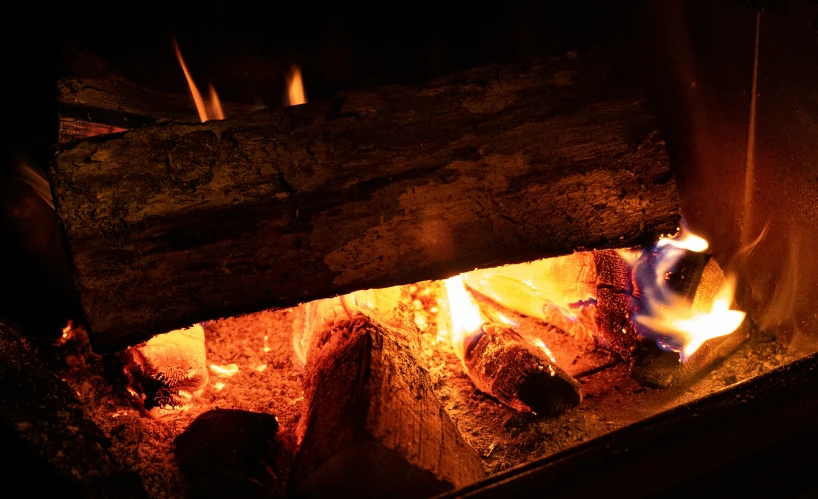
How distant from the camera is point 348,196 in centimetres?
167

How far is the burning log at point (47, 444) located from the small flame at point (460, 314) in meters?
1.22

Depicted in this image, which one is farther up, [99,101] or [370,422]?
[99,101]

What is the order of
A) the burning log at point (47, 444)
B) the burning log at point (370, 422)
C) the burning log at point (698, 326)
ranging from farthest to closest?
the burning log at point (698, 326) → the burning log at point (370, 422) → the burning log at point (47, 444)

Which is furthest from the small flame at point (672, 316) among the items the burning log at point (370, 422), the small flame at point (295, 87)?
the small flame at point (295, 87)

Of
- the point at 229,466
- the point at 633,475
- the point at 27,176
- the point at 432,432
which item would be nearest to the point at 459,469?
the point at 432,432

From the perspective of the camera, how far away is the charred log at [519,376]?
181 cm

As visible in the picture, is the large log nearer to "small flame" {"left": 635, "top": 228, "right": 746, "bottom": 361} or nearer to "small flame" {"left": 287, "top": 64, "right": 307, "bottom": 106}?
"small flame" {"left": 635, "top": 228, "right": 746, "bottom": 361}

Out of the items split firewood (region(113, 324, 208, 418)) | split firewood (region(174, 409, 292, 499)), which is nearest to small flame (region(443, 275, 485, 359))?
split firewood (region(174, 409, 292, 499))

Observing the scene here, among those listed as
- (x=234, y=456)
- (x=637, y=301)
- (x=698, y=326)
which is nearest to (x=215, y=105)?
(x=234, y=456)

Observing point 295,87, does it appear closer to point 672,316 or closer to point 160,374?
point 160,374

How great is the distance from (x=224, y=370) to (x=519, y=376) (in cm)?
118

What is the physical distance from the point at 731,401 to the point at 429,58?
1.97 m

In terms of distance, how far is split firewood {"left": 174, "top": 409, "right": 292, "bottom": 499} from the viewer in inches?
59.7

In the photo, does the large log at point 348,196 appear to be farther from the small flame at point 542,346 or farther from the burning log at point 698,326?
the small flame at point 542,346
